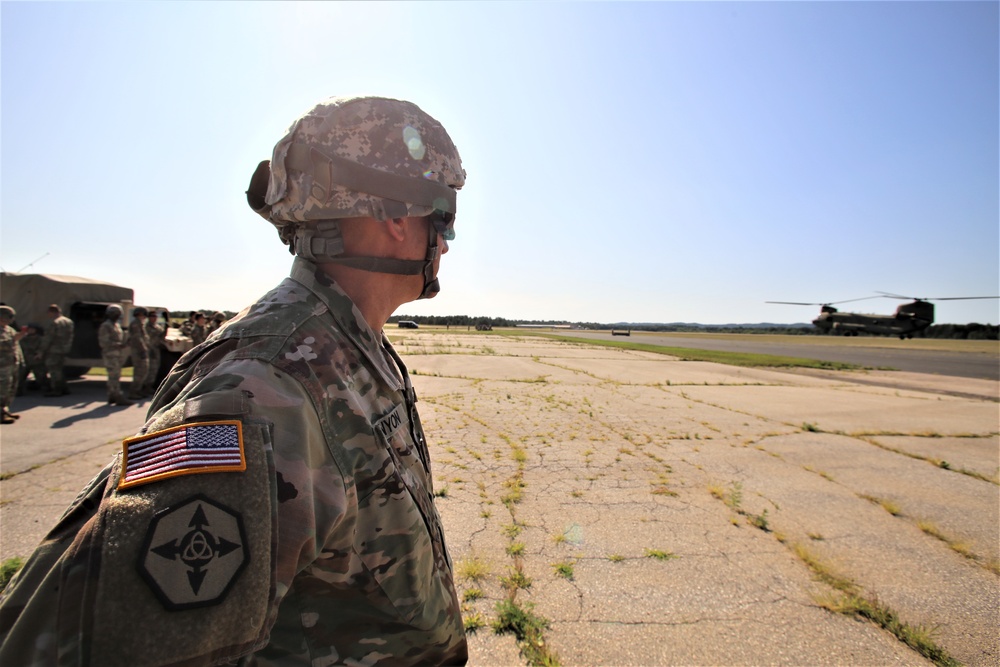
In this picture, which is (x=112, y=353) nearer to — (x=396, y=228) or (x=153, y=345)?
(x=153, y=345)

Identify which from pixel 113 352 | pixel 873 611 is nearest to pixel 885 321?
pixel 873 611

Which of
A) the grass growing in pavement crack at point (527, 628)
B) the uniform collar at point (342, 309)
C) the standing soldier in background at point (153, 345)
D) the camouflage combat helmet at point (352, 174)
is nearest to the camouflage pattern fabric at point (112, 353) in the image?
the standing soldier in background at point (153, 345)

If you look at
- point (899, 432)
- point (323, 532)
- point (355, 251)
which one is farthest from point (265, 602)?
point (899, 432)

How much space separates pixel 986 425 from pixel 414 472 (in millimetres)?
12360

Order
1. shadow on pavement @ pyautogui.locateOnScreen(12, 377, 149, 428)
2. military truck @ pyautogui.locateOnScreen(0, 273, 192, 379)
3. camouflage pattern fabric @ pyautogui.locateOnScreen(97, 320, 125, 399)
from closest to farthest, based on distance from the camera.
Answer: shadow on pavement @ pyautogui.locateOnScreen(12, 377, 149, 428) → camouflage pattern fabric @ pyautogui.locateOnScreen(97, 320, 125, 399) → military truck @ pyautogui.locateOnScreen(0, 273, 192, 379)

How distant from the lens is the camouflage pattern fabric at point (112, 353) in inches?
361

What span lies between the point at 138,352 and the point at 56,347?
1497 millimetres

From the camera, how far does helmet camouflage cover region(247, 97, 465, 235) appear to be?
1521mm

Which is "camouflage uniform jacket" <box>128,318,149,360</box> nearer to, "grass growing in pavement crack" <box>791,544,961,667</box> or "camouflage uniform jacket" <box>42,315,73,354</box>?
"camouflage uniform jacket" <box>42,315,73,354</box>

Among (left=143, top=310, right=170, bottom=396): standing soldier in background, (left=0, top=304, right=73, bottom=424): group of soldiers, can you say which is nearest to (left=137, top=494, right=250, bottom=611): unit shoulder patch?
(left=0, top=304, right=73, bottom=424): group of soldiers

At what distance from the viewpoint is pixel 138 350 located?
33.3 feet

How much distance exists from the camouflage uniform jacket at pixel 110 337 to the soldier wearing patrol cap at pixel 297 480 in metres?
10.1

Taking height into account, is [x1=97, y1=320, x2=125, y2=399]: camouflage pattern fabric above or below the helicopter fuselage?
below

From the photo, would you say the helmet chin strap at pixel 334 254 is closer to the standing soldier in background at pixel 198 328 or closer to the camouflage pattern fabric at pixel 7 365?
the camouflage pattern fabric at pixel 7 365
